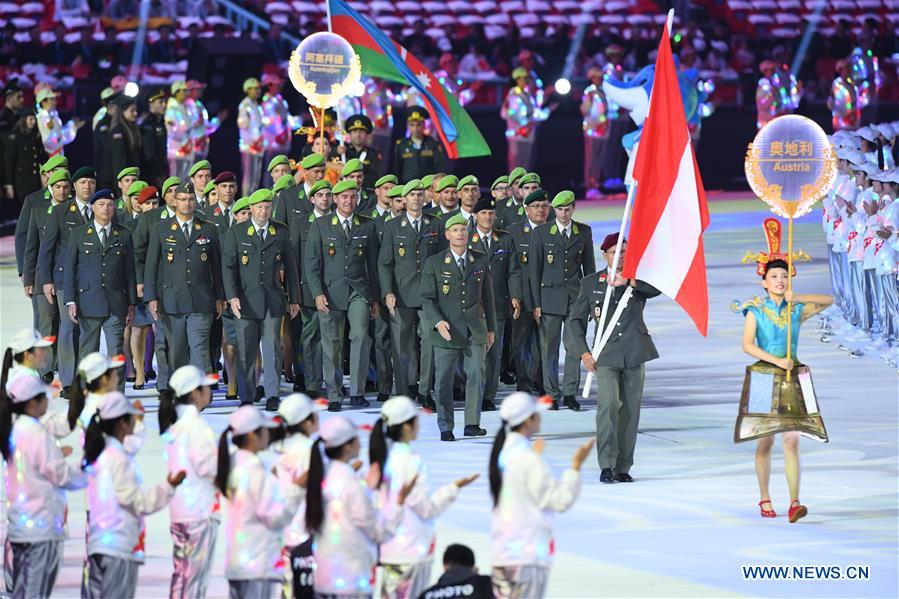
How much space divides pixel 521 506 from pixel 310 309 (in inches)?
313

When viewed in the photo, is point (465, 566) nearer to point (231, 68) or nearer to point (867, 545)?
point (867, 545)

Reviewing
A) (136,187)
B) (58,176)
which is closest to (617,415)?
(136,187)

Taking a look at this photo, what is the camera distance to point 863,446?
54.4 ft

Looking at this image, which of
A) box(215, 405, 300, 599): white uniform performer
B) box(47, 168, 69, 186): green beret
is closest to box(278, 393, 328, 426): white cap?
box(215, 405, 300, 599): white uniform performer

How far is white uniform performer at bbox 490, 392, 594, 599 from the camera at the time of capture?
1048cm

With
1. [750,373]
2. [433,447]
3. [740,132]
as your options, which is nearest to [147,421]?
[433,447]

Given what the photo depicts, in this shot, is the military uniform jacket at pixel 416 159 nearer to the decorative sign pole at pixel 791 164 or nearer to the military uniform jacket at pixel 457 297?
the military uniform jacket at pixel 457 297

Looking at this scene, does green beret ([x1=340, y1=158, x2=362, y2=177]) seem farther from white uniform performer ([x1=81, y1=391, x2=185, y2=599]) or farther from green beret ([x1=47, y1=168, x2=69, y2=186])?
white uniform performer ([x1=81, y1=391, x2=185, y2=599])

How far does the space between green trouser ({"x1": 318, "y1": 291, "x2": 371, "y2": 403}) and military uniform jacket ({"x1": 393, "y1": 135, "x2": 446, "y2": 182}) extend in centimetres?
623

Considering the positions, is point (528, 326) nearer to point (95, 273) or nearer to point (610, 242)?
point (610, 242)

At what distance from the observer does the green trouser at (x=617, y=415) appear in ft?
50.0

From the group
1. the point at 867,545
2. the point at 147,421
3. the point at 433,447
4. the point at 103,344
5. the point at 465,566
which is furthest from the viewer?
the point at 103,344

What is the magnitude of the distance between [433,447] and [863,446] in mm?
3261

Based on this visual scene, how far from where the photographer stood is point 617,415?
15.2 meters
